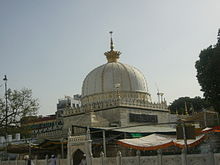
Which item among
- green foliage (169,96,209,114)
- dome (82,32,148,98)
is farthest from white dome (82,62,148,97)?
green foliage (169,96,209,114)

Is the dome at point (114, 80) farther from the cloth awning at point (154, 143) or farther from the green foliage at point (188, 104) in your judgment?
the green foliage at point (188, 104)

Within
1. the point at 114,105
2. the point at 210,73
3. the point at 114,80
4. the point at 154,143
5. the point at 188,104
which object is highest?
the point at 188,104

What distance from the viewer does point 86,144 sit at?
19.5 meters

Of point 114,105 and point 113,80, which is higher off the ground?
point 113,80

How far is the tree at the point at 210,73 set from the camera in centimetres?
2603

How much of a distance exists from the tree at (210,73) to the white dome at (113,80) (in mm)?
8784

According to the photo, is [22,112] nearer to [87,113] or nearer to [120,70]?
[87,113]

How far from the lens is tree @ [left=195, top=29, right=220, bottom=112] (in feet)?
85.4

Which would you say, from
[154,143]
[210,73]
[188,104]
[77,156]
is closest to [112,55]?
[210,73]

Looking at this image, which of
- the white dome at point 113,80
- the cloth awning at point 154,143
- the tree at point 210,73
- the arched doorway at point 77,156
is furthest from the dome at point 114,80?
the cloth awning at point 154,143

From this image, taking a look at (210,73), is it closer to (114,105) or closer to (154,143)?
(114,105)

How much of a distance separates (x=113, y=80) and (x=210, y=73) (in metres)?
11.3

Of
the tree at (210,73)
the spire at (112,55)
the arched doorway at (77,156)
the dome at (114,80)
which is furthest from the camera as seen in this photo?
the spire at (112,55)

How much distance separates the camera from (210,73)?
2638 centimetres
